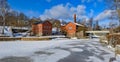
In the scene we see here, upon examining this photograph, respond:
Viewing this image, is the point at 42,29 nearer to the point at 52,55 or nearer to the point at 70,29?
the point at 70,29

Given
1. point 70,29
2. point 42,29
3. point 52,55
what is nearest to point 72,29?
point 70,29

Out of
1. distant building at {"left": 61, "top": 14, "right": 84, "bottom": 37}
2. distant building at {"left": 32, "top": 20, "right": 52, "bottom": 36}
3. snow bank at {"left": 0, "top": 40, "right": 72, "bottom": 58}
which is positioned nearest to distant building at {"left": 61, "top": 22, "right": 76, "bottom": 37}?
distant building at {"left": 61, "top": 14, "right": 84, "bottom": 37}

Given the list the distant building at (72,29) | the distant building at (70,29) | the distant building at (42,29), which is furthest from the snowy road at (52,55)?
the distant building at (70,29)

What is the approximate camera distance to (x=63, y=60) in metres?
13.7

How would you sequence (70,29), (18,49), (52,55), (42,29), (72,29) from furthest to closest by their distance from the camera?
(70,29)
(72,29)
(42,29)
(18,49)
(52,55)

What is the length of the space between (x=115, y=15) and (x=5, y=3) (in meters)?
31.9

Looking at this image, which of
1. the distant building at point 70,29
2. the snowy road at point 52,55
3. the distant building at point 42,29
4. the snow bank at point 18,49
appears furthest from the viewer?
the distant building at point 70,29

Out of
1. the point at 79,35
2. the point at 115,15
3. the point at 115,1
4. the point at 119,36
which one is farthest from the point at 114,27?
the point at 79,35

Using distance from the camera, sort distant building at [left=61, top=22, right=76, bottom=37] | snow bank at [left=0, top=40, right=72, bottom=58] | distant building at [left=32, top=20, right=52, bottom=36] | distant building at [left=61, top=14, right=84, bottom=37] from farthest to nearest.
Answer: distant building at [left=61, top=22, right=76, bottom=37], distant building at [left=61, top=14, right=84, bottom=37], distant building at [left=32, top=20, right=52, bottom=36], snow bank at [left=0, top=40, right=72, bottom=58]

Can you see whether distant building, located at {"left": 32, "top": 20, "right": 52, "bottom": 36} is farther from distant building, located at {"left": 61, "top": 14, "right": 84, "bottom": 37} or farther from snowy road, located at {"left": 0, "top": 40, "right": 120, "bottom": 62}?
snowy road, located at {"left": 0, "top": 40, "right": 120, "bottom": 62}

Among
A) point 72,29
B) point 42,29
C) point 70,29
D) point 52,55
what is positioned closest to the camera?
point 52,55

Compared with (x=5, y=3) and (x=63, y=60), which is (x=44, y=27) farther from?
(x=63, y=60)

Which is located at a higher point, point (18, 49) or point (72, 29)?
point (72, 29)

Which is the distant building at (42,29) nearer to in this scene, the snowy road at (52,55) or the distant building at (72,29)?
the distant building at (72,29)
